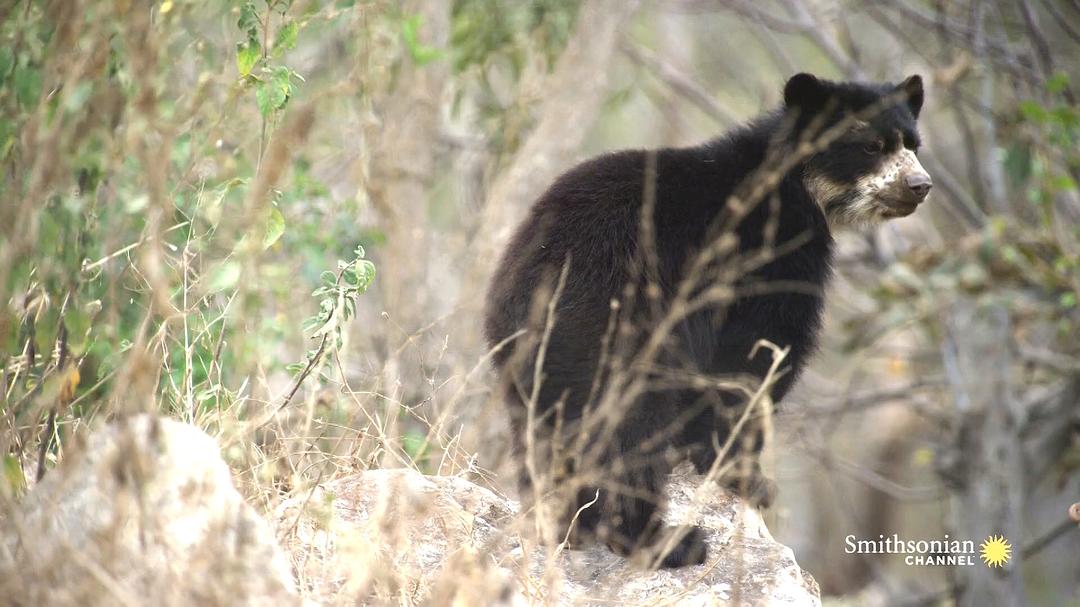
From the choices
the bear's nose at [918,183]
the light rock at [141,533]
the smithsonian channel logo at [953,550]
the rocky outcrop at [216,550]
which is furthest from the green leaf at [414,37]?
the smithsonian channel logo at [953,550]

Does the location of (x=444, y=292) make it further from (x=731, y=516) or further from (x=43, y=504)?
(x=43, y=504)

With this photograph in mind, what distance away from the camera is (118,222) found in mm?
4828

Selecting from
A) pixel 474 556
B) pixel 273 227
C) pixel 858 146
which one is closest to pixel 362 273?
pixel 273 227

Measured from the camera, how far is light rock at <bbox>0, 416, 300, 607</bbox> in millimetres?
3238

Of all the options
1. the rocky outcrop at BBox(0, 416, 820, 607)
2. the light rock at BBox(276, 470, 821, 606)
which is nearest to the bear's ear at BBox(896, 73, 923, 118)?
the light rock at BBox(276, 470, 821, 606)

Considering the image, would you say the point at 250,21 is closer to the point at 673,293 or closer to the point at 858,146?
the point at 673,293

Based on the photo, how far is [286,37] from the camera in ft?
17.5

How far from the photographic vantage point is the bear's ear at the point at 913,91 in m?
6.31

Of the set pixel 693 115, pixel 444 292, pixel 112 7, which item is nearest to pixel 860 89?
pixel 112 7

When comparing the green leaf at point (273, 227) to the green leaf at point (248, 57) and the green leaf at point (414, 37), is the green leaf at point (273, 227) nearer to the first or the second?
the green leaf at point (248, 57)

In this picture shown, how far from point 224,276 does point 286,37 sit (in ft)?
3.85

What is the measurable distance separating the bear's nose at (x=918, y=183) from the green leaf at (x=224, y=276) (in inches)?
130

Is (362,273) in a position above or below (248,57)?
below

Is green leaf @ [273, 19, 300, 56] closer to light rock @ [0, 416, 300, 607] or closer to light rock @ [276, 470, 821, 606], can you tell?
light rock @ [276, 470, 821, 606]
